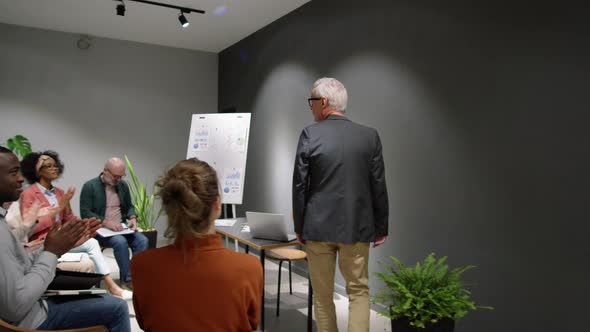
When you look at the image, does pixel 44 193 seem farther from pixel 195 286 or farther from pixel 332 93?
pixel 195 286

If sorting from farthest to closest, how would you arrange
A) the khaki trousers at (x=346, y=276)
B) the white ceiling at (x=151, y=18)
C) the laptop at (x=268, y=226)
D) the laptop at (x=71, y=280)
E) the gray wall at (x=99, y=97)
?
the gray wall at (x=99, y=97) < the white ceiling at (x=151, y=18) < the laptop at (x=268, y=226) < the khaki trousers at (x=346, y=276) < the laptop at (x=71, y=280)

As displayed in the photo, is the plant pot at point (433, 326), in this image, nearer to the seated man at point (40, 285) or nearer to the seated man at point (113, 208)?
the seated man at point (40, 285)

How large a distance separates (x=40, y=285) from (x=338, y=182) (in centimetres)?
142

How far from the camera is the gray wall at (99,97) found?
549 centimetres

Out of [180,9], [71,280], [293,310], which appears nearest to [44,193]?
[71,280]

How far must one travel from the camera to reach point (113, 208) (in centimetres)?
403

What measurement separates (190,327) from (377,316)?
8.08ft

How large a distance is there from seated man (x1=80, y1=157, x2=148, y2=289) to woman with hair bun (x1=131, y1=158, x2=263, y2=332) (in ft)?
9.35

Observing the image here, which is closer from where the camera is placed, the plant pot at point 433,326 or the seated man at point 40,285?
the seated man at point 40,285

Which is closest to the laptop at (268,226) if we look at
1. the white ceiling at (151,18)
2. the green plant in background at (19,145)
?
the white ceiling at (151,18)

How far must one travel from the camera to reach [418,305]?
78.2 inches

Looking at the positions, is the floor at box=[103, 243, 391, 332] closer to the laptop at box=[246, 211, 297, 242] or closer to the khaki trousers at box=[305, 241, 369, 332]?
the khaki trousers at box=[305, 241, 369, 332]

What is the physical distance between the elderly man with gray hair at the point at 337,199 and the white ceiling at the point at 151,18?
261cm

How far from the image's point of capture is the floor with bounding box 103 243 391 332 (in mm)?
3086
